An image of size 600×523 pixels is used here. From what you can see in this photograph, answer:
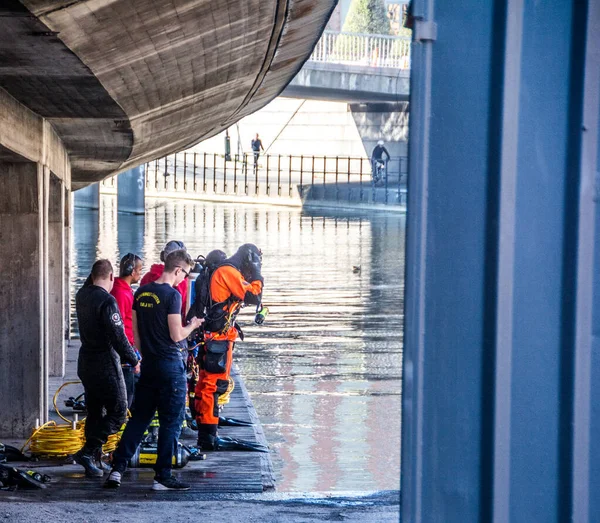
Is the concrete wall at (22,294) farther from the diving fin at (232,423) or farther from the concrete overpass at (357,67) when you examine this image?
the concrete overpass at (357,67)

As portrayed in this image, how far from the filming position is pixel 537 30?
3.02m

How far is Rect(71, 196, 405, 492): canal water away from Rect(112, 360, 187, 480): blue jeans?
1.31 metres

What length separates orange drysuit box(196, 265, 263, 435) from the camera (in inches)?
359

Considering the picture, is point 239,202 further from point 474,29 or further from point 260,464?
point 474,29

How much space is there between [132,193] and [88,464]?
123 ft

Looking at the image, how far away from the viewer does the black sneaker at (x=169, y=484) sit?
7.91m

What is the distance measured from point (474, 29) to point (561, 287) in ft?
2.60

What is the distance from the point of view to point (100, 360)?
8281mm

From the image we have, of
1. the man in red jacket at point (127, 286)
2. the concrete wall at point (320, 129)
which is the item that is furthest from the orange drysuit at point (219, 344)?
the concrete wall at point (320, 129)

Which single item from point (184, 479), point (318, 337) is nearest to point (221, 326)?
point (184, 479)

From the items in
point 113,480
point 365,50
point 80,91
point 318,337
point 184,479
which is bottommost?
point 318,337

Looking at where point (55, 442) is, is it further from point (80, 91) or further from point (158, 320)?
point (80, 91)

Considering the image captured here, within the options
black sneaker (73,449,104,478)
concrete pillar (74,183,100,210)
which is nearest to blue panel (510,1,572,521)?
black sneaker (73,449,104,478)

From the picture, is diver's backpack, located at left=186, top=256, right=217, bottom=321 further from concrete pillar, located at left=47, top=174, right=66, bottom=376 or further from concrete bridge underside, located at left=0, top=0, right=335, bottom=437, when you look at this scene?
concrete pillar, located at left=47, top=174, right=66, bottom=376
